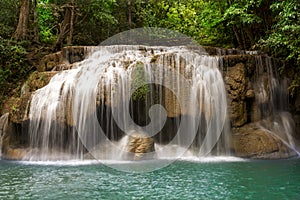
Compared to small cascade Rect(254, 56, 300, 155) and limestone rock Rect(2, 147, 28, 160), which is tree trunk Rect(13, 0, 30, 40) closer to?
limestone rock Rect(2, 147, 28, 160)

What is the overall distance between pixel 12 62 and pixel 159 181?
33.6 ft

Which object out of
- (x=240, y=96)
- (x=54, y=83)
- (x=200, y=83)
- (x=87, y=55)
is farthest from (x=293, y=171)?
(x=87, y=55)

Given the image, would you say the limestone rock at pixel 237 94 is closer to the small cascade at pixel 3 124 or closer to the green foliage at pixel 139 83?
the green foliage at pixel 139 83

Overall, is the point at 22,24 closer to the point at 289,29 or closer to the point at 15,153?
the point at 15,153

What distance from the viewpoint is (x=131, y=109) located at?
10.9m

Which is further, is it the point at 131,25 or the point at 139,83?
the point at 131,25

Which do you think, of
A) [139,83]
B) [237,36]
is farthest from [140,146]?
[237,36]

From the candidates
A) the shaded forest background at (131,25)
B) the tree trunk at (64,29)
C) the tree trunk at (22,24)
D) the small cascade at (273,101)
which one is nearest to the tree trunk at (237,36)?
the shaded forest background at (131,25)

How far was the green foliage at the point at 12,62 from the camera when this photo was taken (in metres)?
14.3

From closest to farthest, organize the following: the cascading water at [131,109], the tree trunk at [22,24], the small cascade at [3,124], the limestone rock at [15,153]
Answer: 1. the limestone rock at [15,153]
2. the cascading water at [131,109]
3. the small cascade at [3,124]
4. the tree trunk at [22,24]

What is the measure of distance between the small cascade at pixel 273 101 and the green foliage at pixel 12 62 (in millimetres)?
9571

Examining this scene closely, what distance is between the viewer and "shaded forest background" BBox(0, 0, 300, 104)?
12.5 metres

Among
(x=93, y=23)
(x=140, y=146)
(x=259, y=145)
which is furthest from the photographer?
(x=93, y=23)

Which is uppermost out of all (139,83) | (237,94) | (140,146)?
(139,83)
